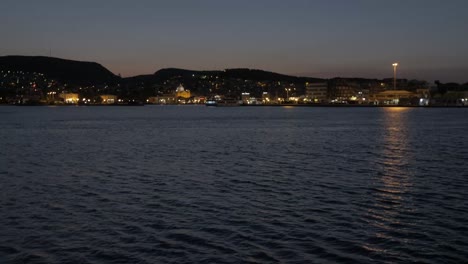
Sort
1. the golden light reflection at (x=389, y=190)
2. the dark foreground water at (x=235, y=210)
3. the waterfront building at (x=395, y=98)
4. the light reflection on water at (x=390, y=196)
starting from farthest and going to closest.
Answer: the waterfront building at (x=395, y=98) < the golden light reflection at (x=389, y=190) < the light reflection on water at (x=390, y=196) < the dark foreground water at (x=235, y=210)

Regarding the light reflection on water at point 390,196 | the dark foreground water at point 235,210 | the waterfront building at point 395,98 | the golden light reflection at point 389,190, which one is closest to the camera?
the dark foreground water at point 235,210

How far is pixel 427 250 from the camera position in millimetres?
9758

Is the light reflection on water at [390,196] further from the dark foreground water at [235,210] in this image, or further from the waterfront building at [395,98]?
the waterfront building at [395,98]

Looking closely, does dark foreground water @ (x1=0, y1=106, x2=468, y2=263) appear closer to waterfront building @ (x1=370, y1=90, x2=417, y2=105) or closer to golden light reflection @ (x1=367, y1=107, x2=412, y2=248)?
golden light reflection @ (x1=367, y1=107, x2=412, y2=248)

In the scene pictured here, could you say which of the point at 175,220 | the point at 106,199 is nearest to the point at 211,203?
the point at 175,220

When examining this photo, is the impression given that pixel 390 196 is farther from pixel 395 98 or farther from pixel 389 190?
pixel 395 98

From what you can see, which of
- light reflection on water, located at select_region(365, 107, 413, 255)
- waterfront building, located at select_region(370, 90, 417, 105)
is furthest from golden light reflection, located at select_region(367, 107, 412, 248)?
waterfront building, located at select_region(370, 90, 417, 105)

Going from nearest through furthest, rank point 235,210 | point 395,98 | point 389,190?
point 235,210 → point 389,190 → point 395,98

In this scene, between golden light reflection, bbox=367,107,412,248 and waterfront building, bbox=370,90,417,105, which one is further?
waterfront building, bbox=370,90,417,105

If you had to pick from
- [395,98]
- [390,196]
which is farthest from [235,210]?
[395,98]

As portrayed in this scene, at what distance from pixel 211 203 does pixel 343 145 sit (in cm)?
1976

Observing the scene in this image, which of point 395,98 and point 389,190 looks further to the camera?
point 395,98

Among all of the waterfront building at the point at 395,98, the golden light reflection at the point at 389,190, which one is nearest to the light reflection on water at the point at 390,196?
the golden light reflection at the point at 389,190

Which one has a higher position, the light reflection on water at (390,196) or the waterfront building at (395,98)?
the waterfront building at (395,98)
